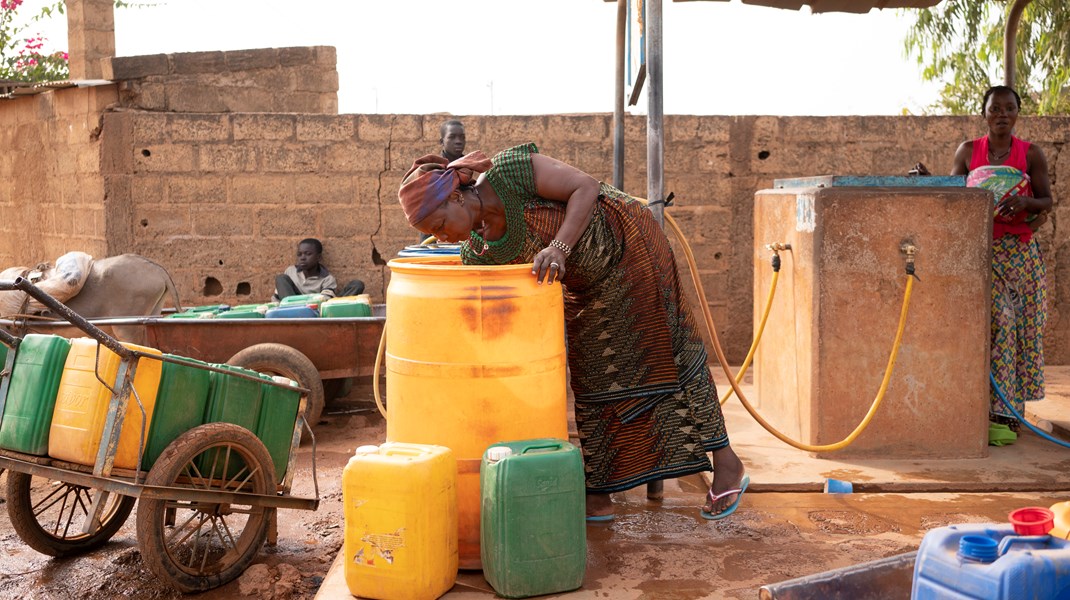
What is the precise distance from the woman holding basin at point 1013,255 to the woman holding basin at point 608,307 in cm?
194

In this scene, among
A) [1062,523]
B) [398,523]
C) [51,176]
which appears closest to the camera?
[1062,523]

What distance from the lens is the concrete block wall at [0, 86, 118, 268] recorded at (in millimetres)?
8367

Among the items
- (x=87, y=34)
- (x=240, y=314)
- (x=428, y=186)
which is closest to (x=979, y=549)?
(x=428, y=186)

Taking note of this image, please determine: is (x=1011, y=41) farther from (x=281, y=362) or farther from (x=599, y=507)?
(x=281, y=362)

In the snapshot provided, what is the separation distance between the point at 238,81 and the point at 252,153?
1536mm

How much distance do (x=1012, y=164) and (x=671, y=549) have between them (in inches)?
122

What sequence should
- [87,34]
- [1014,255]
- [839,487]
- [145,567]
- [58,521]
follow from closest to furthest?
1. [145,567]
2. [58,521]
3. [839,487]
4. [1014,255]
5. [87,34]

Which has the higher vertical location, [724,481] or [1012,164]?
[1012,164]

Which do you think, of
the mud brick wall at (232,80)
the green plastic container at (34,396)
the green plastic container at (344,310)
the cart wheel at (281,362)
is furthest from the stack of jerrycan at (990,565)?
the mud brick wall at (232,80)

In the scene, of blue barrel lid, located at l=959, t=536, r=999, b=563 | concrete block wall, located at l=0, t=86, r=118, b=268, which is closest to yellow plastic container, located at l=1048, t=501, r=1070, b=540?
blue barrel lid, located at l=959, t=536, r=999, b=563

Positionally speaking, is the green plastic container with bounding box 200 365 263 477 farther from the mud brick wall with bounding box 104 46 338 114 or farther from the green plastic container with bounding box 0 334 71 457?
the mud brick wall with bounding box 104 46 338 114

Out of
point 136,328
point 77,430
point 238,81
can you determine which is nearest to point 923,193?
point 77,430

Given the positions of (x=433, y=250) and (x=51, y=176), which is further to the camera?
(x=51, y=176)

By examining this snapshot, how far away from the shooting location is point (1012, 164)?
5.43 meters
